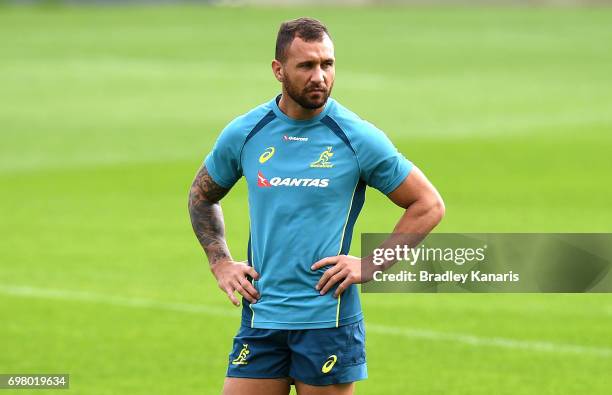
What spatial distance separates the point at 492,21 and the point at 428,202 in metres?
55.3

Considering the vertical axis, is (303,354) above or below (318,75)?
below

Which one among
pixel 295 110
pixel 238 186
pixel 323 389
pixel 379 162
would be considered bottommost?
pixel 238 186

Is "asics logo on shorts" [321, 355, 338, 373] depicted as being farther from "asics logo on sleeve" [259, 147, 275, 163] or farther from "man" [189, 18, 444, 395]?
"asics logo on sleeve" [259, 147, 275, 163]

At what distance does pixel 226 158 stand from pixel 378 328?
6.79 meters

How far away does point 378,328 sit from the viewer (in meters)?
14.5

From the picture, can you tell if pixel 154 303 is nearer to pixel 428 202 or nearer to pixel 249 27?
pixel 428 202

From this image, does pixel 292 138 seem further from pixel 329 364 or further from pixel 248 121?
pixel 329 364

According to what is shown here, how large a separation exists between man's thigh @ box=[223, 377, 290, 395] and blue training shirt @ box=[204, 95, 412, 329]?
288mm

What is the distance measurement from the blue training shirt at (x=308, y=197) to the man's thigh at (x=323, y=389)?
0.31 m

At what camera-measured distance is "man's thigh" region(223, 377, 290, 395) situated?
777 centimetres

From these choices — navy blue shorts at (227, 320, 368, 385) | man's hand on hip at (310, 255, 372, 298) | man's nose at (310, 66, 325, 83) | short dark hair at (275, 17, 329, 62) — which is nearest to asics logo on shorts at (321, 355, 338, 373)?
navy blue shorts at (227, 320, 368, 385)

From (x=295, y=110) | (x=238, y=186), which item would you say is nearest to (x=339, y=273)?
(x=295, y=110)

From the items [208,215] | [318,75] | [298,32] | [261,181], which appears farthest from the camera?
[208,215]

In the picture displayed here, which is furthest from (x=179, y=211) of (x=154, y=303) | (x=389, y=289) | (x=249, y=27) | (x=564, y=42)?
(x=249, y=27)
